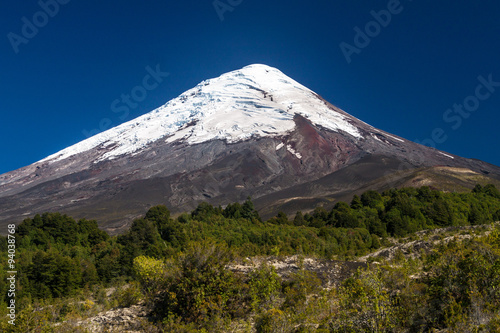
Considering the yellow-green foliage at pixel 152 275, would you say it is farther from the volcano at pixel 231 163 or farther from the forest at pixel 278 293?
the volcano at pixel 231 163

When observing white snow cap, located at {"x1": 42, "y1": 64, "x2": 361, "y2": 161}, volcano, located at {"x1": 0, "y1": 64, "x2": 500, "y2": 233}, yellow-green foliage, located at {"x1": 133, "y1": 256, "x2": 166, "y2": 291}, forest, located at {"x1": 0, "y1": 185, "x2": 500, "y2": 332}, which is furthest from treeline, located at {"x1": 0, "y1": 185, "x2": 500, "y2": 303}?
white snow cap, located at {"x1": 42, "y1": 64, "x2": 361, "y2": 161}

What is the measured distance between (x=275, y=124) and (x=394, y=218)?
313 ft

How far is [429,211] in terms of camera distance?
33.3 metres

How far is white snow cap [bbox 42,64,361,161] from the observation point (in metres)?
124

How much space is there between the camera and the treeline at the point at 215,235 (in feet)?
72.5

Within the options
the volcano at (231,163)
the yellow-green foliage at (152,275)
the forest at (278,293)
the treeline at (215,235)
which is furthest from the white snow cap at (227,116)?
the yellow-green foliage at (152,275)

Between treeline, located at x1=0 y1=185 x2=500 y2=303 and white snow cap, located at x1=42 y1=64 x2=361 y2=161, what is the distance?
276ft

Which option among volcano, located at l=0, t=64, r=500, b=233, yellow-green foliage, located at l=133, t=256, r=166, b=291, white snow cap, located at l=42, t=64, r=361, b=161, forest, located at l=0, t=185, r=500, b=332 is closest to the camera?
forest, located at l=0, t=185, r=500, b=332

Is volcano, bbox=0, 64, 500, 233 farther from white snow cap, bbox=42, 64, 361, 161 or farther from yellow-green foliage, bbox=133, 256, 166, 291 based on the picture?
yellow-green foliage, bbox=133, 256, 166, 291

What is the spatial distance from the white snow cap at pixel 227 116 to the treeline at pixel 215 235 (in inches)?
3312

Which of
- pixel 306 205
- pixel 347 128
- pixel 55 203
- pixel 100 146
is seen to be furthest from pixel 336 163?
pixel 100 146

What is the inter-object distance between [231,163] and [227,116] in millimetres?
36617

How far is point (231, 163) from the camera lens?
10369 centimetres

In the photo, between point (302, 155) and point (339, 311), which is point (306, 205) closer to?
point (302, 155)
